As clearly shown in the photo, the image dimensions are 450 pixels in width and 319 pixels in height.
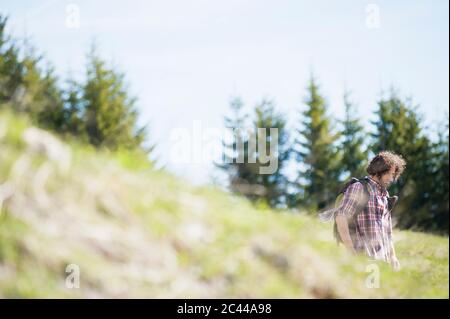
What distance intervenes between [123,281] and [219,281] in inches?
24.7

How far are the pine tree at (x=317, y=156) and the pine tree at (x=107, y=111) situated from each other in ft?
35.2

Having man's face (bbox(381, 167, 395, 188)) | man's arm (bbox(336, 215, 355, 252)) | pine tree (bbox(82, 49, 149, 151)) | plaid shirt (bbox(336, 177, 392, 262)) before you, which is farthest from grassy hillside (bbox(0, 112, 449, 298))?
pine tree (bbox(82, 49, 149, 151))

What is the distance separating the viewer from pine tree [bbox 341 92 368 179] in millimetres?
34531

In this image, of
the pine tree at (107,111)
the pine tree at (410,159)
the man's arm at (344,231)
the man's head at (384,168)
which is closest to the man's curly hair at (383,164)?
the man's head at (384,168)

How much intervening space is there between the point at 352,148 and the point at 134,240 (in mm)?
33033

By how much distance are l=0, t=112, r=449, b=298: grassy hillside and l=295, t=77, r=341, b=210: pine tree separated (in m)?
28.5

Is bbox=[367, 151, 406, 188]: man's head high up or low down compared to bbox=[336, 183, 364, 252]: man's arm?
up

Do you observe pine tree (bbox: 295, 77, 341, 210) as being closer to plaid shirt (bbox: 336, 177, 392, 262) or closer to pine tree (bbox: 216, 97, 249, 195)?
pine tree (bbox: 216, 97, 249, 195)

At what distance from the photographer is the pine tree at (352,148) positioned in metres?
34.5

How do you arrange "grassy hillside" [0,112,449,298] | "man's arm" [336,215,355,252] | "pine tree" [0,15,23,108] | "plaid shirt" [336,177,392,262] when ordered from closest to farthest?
"grassy hillside" [0,112,449,298] < "man's arm" [336,215,355,252] < "plaid shirt" [336,177,392,262] < "pine tree" [0,15,23,108]

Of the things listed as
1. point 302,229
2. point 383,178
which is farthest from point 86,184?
point 383,178

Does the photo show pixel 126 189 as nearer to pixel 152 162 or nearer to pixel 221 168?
pixel 152 162

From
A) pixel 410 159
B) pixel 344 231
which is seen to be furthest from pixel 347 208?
pixel 410 159

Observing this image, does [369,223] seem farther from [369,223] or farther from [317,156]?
[317,156]
